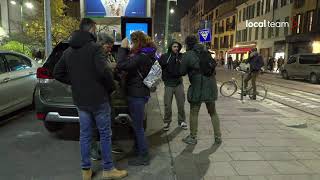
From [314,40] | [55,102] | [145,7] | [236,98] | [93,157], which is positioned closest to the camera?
[93,157]

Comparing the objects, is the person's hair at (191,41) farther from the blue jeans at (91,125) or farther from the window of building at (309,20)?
the window of building at (309,20)

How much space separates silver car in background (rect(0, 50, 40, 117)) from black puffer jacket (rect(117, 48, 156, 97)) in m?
3.66

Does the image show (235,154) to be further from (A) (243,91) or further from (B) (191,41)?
(A) (243,91)

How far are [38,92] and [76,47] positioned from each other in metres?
2.27

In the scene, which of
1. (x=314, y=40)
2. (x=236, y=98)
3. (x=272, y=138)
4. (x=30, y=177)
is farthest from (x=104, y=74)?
(x=314, y=40)

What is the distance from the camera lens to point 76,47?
3.89 meters

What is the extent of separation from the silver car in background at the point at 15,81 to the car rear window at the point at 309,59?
59.5 feet

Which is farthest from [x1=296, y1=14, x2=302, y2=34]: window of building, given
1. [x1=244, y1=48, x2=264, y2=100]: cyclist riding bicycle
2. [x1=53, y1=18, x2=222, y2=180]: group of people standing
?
[x1=53, y1=18, x2=222, y2=180]: group of people standing

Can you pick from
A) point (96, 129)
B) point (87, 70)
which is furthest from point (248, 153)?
point (87, 70)

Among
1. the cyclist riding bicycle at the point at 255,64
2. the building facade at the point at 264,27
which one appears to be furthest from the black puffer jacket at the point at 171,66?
the building facade at the point at 264,27

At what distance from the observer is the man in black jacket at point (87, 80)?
3883mm

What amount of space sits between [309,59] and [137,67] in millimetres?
20163

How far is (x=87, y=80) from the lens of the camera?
3922 mm

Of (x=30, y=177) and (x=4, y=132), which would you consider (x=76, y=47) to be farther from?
(x=4, y=132)
